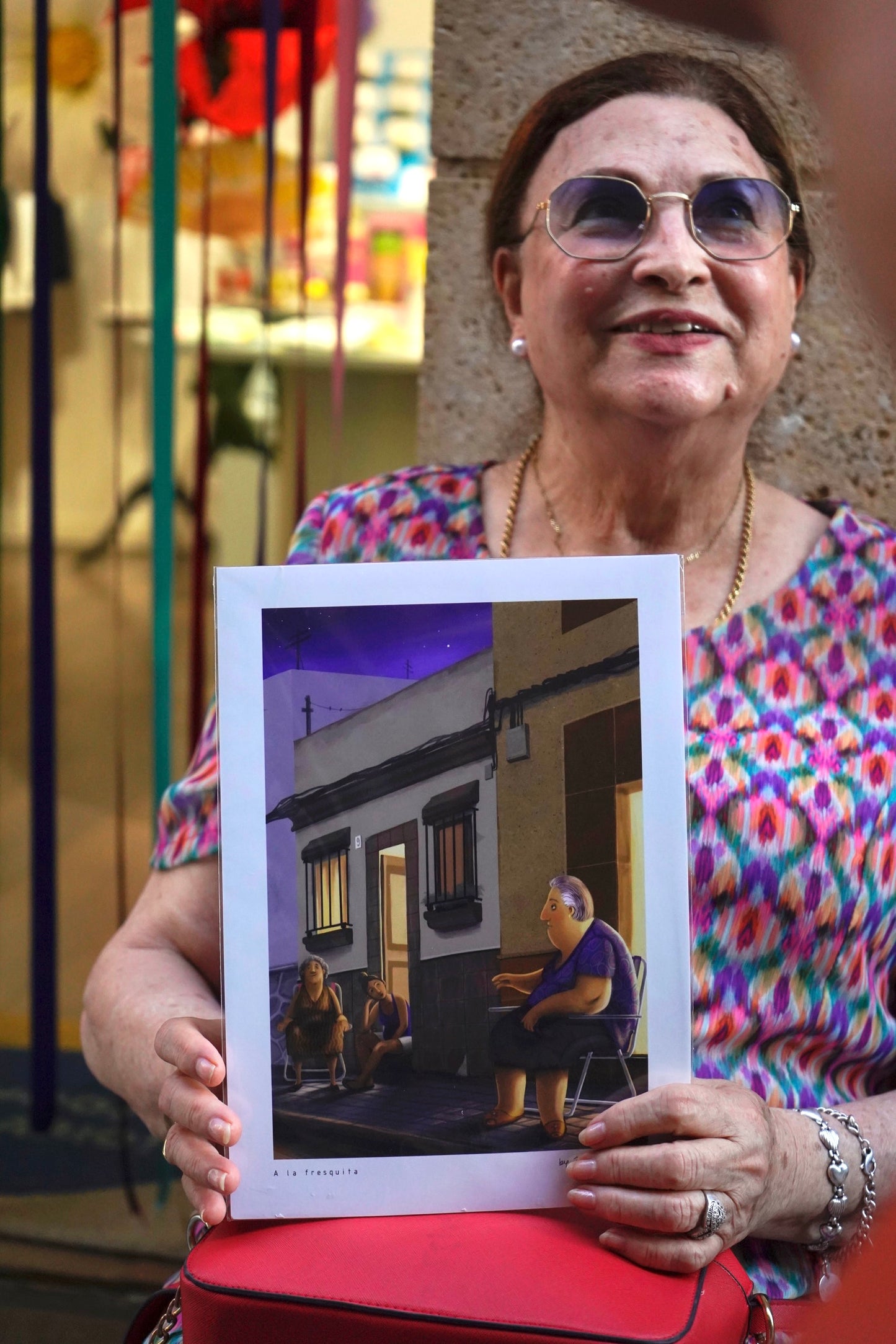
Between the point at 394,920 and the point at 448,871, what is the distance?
5 centimetres

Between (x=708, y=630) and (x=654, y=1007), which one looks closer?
(x=654, y=1007)

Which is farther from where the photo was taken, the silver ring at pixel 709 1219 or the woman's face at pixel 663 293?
the woman's face at pixel 663 293

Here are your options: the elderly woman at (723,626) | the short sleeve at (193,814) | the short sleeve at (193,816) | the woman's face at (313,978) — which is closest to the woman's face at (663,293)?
the elderly woman at (723,626)

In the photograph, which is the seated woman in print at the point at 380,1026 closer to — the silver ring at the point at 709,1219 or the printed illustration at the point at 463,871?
the printed illustration at the point at 463,871

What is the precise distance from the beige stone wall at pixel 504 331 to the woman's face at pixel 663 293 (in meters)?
0.22

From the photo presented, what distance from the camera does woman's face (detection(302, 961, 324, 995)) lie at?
88cm

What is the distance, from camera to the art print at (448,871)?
0.88 m

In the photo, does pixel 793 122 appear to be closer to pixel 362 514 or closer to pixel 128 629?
pixel 362 514

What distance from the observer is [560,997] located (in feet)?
2.88

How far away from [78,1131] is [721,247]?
1929 mm

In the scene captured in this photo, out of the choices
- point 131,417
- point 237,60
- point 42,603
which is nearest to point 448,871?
point 42,603

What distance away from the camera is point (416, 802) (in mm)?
885

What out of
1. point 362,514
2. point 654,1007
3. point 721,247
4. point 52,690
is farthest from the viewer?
point 52,690

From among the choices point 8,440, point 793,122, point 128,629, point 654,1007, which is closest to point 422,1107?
point 654,1007
